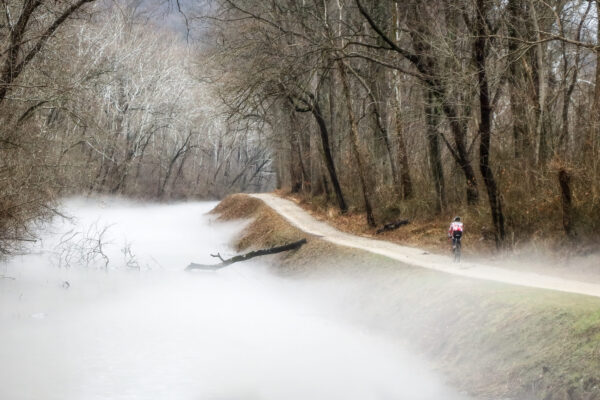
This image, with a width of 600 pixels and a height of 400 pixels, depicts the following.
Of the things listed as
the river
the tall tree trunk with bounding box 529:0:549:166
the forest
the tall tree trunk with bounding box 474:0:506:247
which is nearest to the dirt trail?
the tall tree trunk with bounding box 474:0:506:247

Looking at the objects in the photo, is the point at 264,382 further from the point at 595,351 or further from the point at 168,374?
the point at 595,351

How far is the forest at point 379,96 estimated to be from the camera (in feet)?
42.2

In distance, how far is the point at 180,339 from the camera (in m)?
12.1

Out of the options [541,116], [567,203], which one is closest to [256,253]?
[541,116]

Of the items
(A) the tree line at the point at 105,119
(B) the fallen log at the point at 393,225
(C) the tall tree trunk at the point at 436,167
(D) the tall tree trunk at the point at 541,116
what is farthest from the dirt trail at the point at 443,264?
(A) the tree line at the point at 105,119

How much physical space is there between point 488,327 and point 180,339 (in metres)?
6.27

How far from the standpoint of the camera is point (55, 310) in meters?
13.9

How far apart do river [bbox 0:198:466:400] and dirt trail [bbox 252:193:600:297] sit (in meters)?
2.22

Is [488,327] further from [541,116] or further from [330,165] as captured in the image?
[330,165]

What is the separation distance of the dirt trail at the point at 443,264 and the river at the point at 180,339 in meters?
2.22

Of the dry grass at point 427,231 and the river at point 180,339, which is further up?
the dry grass at point 427,231

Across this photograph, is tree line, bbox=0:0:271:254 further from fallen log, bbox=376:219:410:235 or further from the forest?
fallen log, bbox=376:219:410:235

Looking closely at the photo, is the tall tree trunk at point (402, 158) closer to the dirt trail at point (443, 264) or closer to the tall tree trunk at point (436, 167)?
the tall tree trunk at point (436, 167)

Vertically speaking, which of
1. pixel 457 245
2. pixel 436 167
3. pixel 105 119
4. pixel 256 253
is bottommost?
pixel 256 253
